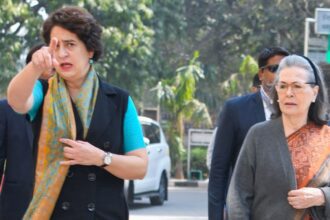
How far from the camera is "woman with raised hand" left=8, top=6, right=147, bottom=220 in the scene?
4250 mm

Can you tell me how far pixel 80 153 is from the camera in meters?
4.23

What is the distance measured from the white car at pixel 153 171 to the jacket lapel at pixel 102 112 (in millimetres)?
13079

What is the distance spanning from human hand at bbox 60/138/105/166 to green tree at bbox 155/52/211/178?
83.7ft

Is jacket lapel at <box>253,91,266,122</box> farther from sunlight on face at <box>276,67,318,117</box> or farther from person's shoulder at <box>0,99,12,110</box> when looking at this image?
person's shoulder at <box>0,99,12,110</box>

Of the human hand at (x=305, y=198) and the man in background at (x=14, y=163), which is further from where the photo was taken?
the man in background at (x=14, y=163)

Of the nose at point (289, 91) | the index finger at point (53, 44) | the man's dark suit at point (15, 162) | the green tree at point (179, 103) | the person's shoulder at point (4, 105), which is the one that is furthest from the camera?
the green tree at point (179, 103)

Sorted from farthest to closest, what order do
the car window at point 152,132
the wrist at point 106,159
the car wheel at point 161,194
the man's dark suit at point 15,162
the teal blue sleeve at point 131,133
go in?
the car wheel at point 161,194 < the car window at point 152,132 < the man's dark suit at point 15,162 < the teal blue sleeve at point 131,133 < the wrist at point 106,159

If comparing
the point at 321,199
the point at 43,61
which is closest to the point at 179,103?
the point at 321,199

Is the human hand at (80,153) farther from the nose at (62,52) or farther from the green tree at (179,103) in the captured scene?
the green tree at (179,103)

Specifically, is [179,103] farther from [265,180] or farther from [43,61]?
[43,61]

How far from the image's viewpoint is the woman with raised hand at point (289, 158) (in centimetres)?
459

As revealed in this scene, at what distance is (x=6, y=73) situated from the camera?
24.9 m

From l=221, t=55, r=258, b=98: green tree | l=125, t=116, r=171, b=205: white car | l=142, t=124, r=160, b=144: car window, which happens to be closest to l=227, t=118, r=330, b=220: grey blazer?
l=125, t=116, r=171, b=205: white car

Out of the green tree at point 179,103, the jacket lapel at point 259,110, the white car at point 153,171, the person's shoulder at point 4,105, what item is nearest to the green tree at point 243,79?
the green tree at point 179,103
